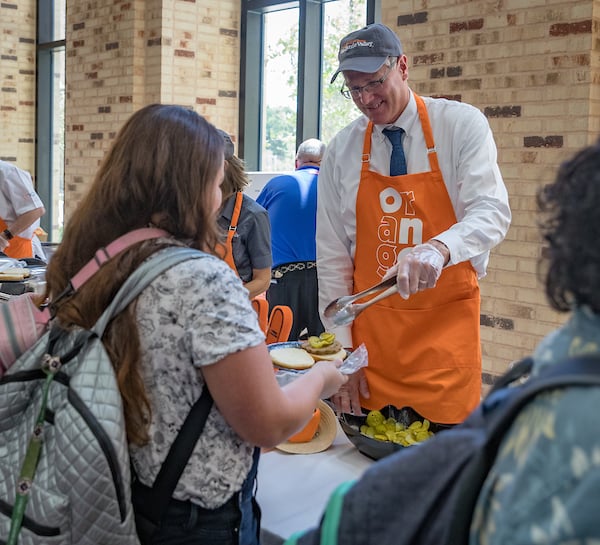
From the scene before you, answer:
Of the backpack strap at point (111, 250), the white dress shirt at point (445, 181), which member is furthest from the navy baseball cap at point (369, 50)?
the backpack strap at point (111, 250)

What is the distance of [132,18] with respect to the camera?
20.8 ft

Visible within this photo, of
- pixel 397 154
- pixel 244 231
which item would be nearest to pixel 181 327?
pixel 397 154

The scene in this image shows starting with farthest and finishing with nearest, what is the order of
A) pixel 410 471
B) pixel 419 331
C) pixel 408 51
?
pixel 408 51 < pixel 419 331 < pixel 410 471

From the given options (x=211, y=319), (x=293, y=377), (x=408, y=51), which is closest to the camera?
(x=211, y=319)

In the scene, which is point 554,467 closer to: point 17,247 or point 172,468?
point 172,468

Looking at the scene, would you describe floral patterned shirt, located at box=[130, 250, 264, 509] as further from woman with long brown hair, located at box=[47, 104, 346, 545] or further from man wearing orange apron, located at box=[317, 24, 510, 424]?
man wearing orange apron, located at box=[317, 24, 510, 424]

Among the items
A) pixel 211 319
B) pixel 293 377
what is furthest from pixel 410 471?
pixel 293 377

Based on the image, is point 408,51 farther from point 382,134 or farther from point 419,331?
point 419,331

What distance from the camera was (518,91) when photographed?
392 centimetres

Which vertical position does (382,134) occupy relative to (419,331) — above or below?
above

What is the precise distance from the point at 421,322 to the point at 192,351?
3.21 ft

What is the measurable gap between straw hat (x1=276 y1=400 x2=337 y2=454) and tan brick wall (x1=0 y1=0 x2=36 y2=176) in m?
7.72

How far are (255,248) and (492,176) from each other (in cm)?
169

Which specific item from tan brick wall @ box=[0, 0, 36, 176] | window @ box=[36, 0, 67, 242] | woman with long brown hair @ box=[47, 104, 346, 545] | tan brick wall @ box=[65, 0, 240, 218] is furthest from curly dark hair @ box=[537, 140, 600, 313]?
tan brick wall @ box=[0, 0, 36, 176]
